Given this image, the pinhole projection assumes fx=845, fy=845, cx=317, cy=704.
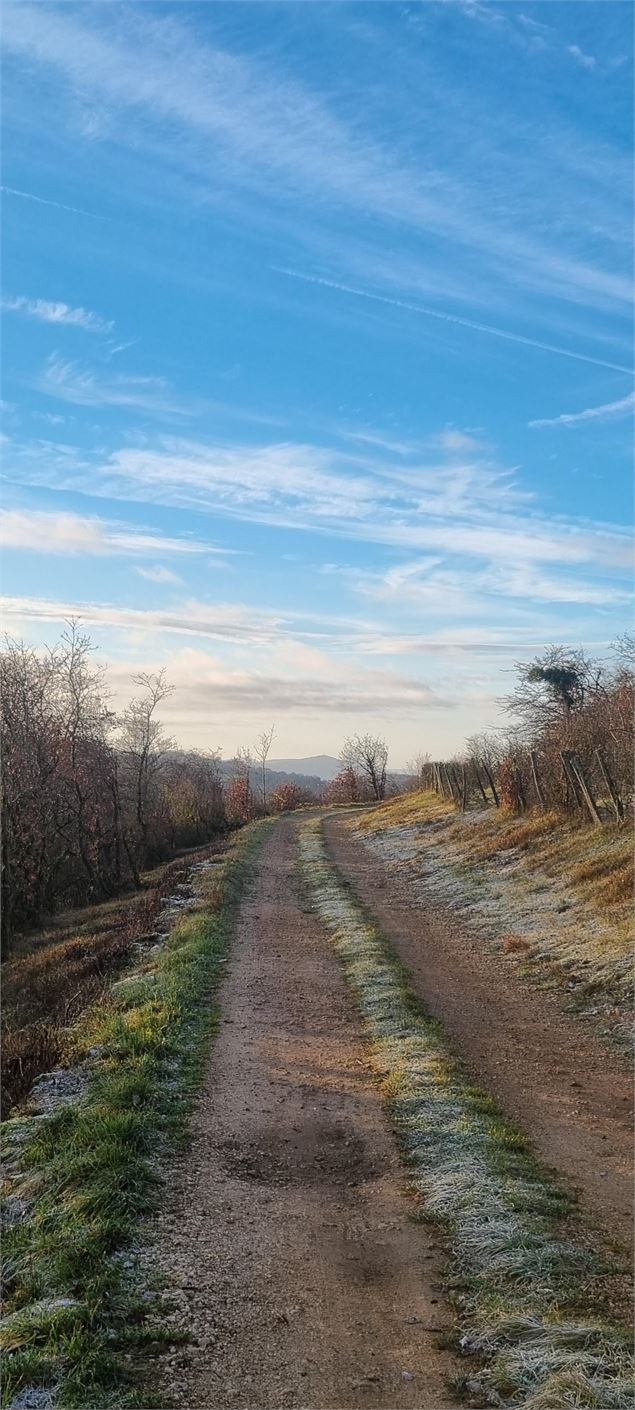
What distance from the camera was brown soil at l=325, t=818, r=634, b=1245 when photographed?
249 inches

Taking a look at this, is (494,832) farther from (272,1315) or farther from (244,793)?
(244,793)

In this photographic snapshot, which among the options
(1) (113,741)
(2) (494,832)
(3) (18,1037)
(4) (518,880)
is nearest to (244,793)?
(1) (113,741)

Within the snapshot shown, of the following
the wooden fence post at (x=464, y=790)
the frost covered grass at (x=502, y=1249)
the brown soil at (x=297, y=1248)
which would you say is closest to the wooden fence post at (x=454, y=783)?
the wooden fence post at (x=464, y=790)

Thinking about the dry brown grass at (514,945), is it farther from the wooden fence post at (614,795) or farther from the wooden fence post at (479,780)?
the wooden fence post at (479,780)

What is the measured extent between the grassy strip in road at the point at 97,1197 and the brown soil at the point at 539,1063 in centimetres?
286

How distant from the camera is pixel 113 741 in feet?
132

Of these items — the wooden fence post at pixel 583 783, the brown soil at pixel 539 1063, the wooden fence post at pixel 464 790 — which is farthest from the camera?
the wooden fence post at pixel 464 790

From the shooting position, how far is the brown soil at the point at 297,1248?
3.94 metres

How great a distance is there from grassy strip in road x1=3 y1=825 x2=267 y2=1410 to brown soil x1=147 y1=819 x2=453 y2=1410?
234 millimetres

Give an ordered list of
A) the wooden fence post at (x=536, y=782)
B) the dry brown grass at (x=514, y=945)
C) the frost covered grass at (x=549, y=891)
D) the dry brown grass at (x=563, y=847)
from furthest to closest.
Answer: the wooden fence post at (x=536, y=782) < the dry brown grass at (x=563, y=847) < the dry brown grass at (x=514, y=945) < the frost covered grass at (x=549, y=891)

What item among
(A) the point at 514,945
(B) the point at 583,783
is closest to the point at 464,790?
(B) the point at 583,783

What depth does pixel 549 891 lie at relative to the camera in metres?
15.5

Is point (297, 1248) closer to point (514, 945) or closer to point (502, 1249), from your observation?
point (502, 1249)

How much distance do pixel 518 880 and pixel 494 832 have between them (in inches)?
226
